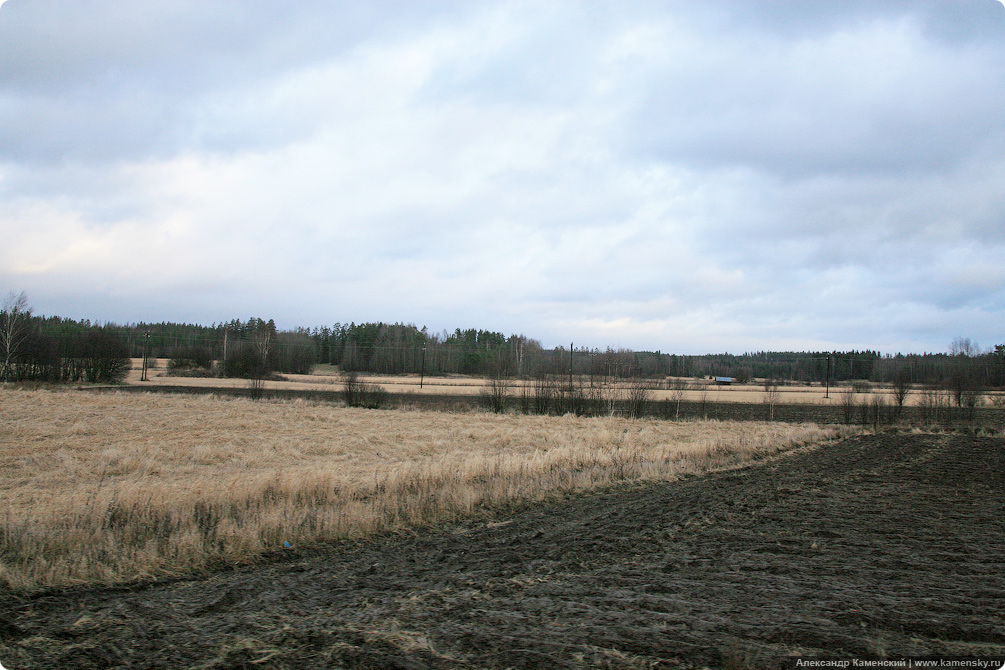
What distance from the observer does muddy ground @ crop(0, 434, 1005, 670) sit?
170 inches

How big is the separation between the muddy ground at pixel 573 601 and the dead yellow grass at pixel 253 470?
0.88 metres

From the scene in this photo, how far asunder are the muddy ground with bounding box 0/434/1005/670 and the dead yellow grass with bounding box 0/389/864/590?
0.88 m

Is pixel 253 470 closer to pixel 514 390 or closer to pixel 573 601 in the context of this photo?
pixel 573 601

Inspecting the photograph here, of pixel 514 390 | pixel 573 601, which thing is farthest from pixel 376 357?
pixel 573 601

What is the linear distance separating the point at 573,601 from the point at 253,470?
40.9 ft

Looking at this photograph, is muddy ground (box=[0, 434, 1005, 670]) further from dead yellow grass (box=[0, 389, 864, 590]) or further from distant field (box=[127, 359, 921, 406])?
distant field (box=[127, 359, 921, 406])

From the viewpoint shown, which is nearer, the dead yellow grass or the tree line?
the dead yellow grass

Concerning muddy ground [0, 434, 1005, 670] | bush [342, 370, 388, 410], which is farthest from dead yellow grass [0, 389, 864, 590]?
bush [342, 370, 388, 410]

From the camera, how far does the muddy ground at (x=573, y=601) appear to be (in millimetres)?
4324

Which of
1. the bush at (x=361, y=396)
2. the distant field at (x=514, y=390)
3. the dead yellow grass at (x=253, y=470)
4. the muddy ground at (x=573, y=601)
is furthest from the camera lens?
the distant field at (x=514, y=390)

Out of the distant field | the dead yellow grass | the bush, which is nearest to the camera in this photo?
the dead yellow grass

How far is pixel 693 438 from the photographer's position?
1000 inches

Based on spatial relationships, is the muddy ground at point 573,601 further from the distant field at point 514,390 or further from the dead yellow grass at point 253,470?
the distant field at point 514,390

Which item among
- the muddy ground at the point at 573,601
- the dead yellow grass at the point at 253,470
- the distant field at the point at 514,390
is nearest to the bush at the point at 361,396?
the dead yellow grass at the point at 253,470
